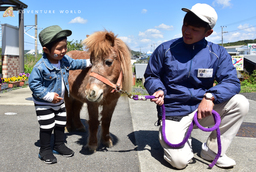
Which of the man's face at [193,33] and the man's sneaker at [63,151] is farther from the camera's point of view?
the man's sneaker at [63,151]

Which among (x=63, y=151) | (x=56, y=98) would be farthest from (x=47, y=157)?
(x=56, y=98)

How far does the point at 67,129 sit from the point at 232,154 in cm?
287

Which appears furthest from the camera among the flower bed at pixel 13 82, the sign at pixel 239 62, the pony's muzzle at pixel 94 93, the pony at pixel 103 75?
the sign at pixel 239 62

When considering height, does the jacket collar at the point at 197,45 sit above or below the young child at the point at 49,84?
above

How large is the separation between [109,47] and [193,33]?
1.09 meters

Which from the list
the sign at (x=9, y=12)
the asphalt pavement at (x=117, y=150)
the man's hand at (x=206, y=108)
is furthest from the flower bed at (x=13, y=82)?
the man's hand at (x=206, y=108)

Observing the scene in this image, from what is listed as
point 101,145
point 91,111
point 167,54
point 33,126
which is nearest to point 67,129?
point 33,126

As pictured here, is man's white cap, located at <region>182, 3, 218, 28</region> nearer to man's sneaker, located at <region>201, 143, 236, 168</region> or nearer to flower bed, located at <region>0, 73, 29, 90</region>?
man's sneaker, located at <region>201, 143, 236, 168</region>

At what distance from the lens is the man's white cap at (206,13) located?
2434mm

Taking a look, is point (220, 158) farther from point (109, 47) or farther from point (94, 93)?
point (109, 47)

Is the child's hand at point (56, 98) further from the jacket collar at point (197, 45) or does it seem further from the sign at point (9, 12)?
the sign at point (9, 12)

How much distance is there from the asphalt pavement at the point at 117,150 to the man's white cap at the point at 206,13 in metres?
1.61

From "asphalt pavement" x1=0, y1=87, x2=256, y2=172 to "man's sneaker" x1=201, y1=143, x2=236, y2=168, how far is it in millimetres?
62

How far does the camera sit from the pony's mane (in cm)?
246
